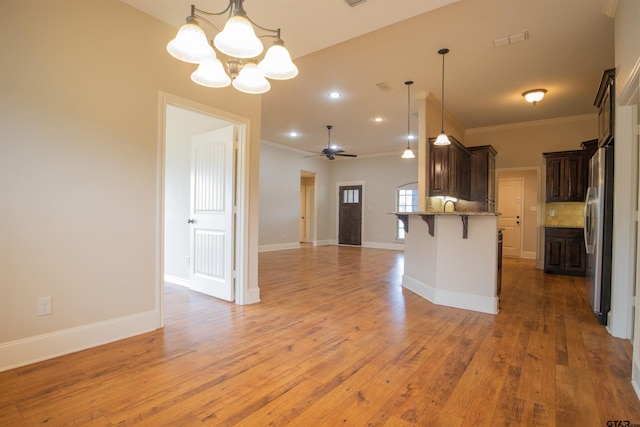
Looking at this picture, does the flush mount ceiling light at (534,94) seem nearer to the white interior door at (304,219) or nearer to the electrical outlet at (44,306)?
the electrical outlet at (44,306)

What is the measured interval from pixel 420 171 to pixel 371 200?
4768mm

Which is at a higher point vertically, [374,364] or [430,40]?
[430,40]

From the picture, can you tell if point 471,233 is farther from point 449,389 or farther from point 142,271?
point 142,271

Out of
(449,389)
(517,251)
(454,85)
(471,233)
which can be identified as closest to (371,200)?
(517,251)

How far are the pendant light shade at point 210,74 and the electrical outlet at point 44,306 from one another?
1.89 m

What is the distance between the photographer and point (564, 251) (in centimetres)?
575

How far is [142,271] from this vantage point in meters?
2.75

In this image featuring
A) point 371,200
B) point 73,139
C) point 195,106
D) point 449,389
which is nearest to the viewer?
point 449,389

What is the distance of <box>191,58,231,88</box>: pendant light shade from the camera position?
6.64 ft

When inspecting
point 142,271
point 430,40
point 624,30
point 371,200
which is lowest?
point 142,271

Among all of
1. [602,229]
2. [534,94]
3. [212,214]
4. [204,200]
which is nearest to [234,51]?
[212,214]

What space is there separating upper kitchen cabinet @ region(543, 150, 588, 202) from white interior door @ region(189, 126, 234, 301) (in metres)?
5.94

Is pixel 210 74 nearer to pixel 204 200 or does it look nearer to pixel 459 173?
pixel 204 200

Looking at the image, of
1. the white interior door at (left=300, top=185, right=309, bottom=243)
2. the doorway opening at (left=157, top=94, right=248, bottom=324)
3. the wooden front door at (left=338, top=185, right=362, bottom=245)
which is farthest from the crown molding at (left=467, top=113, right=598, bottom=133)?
the white interior door at (left=300, top=185, right=309, bottom=243)
